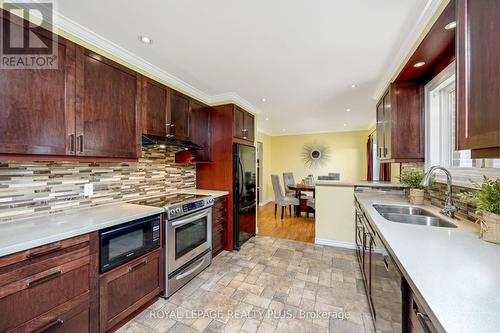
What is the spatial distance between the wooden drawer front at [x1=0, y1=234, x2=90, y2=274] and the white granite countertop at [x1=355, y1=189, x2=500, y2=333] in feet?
5.99

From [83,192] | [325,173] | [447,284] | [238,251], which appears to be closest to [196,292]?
[238,251]

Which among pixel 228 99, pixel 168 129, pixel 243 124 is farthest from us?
pixel 243 124

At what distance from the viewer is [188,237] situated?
88.7 inches

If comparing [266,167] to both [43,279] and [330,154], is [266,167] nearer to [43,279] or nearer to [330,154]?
[330,154]

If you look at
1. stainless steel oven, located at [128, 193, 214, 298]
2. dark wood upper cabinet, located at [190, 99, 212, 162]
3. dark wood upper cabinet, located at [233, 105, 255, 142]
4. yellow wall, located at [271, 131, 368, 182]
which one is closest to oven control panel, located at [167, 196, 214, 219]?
stainless steel oven, located at [128, 193, 214, 298]

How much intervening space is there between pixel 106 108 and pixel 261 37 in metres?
1.51

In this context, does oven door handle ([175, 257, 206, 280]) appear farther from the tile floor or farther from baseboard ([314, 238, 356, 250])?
baseboard ([314, 238, 356, 250])

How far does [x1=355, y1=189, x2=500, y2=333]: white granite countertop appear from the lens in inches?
22.6

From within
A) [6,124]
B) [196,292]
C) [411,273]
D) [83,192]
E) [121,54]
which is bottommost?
[196,292]

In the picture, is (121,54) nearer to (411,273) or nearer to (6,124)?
(6,124)

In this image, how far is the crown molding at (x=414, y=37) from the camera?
136 centimetres

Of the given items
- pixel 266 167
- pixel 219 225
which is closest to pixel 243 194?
pixel 219 225

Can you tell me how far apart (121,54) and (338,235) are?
374 centimetres

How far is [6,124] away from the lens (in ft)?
4.08
